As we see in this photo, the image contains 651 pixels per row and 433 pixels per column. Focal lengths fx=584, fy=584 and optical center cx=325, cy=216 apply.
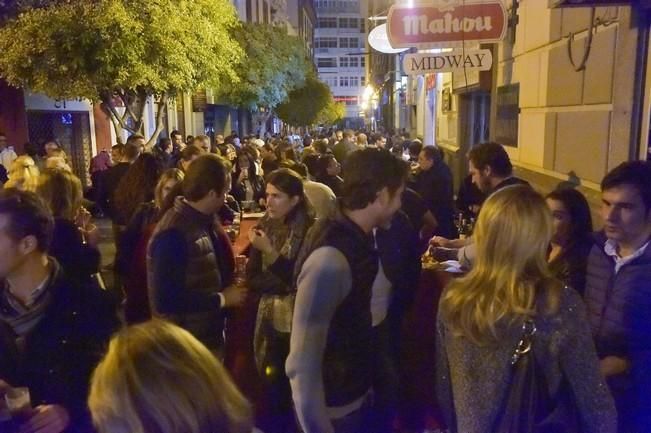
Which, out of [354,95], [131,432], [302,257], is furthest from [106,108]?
[354,95]

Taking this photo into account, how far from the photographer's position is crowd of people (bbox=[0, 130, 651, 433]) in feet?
4.55

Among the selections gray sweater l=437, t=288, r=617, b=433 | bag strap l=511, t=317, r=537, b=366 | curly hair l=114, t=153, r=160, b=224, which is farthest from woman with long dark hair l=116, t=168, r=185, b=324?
bag strap l=511, t=317, r=537, b=366

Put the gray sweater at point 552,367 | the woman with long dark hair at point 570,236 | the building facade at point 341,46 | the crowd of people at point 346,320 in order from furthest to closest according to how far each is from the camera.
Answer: the building facade at point 341,46 → the woman with long dark hair at point 570,236 → the gray sweater at point 552,367 → the crowd of people at point 346,320

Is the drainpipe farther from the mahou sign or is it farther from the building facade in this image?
the building facade

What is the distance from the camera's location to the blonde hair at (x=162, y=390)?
4.06ft

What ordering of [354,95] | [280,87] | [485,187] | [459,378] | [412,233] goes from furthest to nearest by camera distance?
[354,95]
[280,87]
[485,187]
[412,233]
[459,378]

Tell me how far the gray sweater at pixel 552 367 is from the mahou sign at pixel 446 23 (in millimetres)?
5102

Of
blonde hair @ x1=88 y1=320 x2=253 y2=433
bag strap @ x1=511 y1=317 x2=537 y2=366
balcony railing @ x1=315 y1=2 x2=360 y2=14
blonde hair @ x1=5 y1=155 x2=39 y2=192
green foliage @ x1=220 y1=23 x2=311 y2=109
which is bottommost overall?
bag strap @ x1=511 y1=317 x2=537 y2=366

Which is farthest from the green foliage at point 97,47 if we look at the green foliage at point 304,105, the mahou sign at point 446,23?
the green foliage at point 304,105

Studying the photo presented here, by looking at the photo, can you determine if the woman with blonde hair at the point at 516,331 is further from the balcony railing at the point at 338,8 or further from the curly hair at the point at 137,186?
the balcony railing at the point at 338,8

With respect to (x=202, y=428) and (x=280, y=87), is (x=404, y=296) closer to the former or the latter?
(x=202, y=428)

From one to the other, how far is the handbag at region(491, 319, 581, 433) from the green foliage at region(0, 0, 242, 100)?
378 inches

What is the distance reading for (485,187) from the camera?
455 cm

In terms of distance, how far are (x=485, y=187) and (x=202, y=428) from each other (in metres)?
3.69
